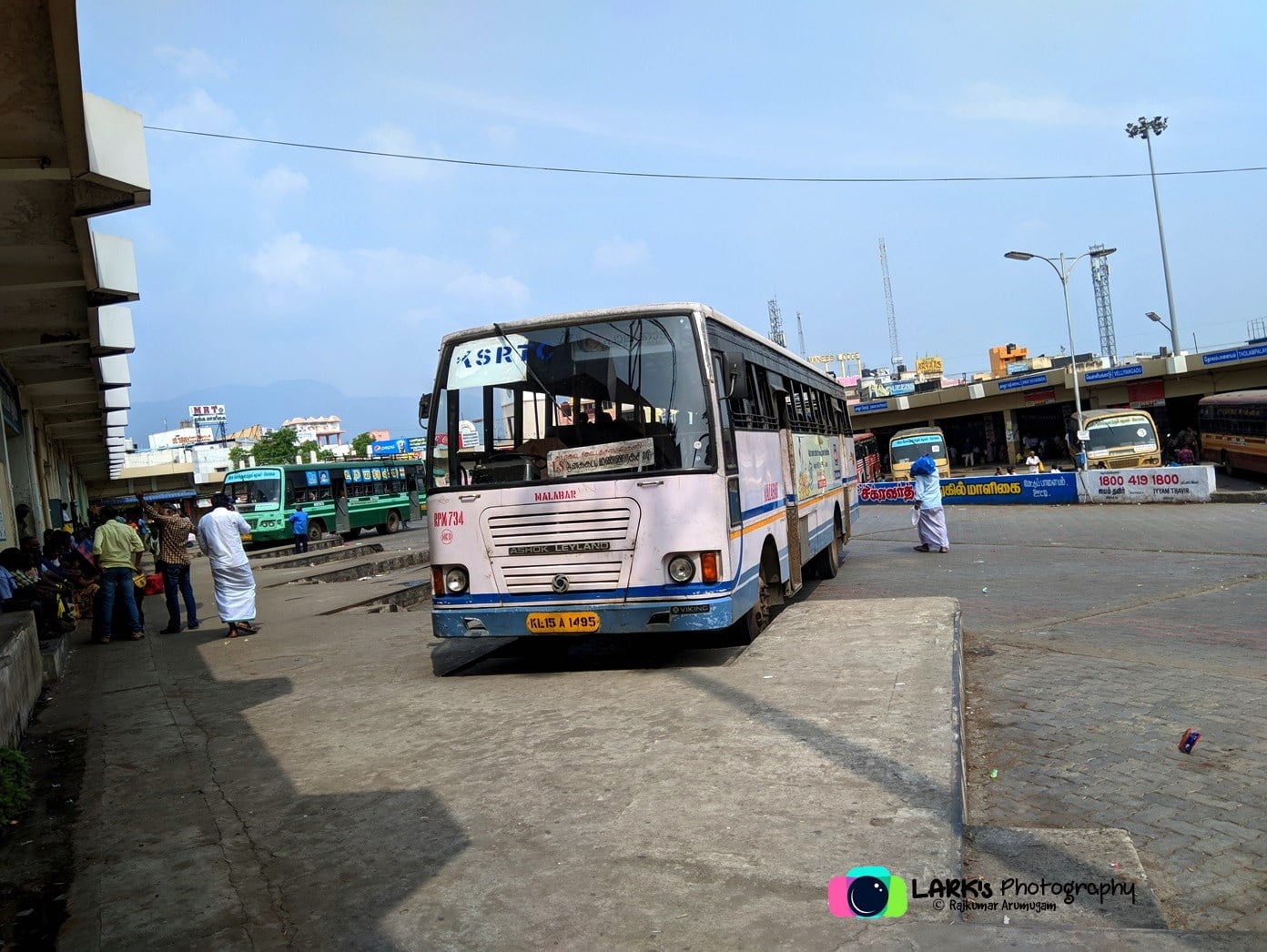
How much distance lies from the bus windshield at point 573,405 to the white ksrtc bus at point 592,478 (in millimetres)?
11

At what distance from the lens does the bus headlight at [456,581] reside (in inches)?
312

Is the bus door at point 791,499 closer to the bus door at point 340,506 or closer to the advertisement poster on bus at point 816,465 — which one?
the advertisement poster on bus at point 816,465

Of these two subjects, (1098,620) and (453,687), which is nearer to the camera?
(453,687)

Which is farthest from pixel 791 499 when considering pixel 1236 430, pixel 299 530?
pixel 1236 430

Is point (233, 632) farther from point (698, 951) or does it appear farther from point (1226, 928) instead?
point (1226, 928)

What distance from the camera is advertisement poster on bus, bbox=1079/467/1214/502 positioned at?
80.4ft

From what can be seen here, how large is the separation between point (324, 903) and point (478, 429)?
4853 millimetres

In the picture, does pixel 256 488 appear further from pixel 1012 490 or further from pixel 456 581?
pixel 456 581

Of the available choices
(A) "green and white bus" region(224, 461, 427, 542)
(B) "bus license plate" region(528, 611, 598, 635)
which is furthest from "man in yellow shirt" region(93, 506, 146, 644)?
(A) "green and white bus" region(224, 461, 427, 542)

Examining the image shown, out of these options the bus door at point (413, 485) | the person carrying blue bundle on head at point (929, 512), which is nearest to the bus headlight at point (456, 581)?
the person carrying blue bundle on head at point (929, 512)

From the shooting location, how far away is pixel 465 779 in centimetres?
513

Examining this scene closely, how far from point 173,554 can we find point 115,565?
0.76 metres

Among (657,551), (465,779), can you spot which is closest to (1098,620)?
(657,551)

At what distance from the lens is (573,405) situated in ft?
26.0
